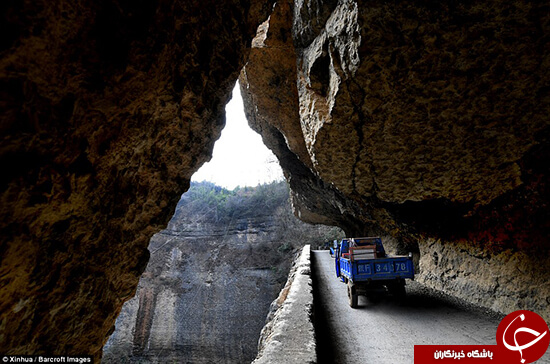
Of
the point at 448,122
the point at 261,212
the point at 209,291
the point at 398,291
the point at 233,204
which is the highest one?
the point at 233,204

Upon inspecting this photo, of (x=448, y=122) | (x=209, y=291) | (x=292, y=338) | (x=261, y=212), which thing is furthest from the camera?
(x=261, y=212)

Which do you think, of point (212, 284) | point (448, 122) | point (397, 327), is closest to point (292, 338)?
point (397, 327)

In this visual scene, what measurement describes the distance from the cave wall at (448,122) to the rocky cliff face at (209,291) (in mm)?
16379

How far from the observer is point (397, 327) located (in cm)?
430

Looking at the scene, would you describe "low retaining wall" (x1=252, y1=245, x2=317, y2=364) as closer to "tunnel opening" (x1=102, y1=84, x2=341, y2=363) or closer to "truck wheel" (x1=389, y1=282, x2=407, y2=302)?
"truck wheel" (x1=389, y1=282, x2=407, y2=302)

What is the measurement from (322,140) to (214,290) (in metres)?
19.5

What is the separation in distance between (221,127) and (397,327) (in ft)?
15.6

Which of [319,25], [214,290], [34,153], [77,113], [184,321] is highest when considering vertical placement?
[319,25]

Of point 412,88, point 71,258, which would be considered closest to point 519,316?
point 412,88

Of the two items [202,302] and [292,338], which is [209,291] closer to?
[202,302]

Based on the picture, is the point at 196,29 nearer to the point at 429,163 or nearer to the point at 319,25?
the point at 319,25

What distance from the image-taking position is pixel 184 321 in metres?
20.1

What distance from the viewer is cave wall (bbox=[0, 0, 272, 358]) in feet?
5.49

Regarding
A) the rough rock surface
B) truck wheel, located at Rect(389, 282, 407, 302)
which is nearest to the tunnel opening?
the rough rock surface
